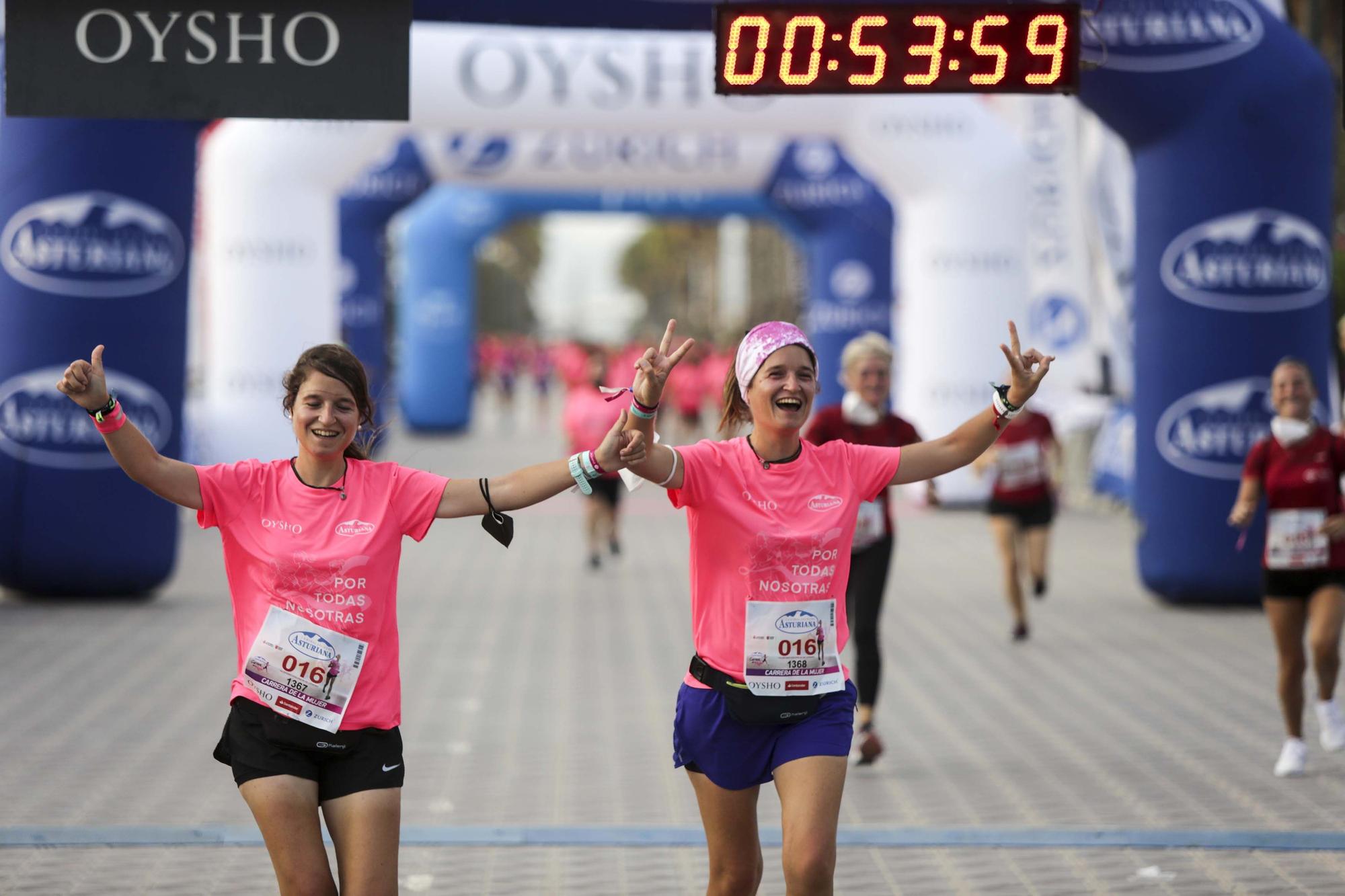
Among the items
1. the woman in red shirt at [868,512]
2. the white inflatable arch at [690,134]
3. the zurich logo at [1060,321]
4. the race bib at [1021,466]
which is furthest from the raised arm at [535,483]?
the zurich logo at [1060,321]

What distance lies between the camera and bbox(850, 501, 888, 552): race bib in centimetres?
731

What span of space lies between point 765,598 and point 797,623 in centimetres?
10

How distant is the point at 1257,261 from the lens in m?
11.0

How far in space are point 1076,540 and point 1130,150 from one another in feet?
18.6

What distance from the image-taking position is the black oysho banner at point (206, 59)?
5867mm

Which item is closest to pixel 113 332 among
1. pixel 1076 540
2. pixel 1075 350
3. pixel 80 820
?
pixel 80 820

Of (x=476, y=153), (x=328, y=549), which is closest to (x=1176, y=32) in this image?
(x=328, y=549)

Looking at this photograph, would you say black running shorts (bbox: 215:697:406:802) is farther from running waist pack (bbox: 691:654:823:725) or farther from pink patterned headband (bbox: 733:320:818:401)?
pink patterned headband (bbox: 733:320:818:401)

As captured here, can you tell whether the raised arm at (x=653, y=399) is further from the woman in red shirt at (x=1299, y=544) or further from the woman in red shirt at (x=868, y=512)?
the woman in red shirt at (x=1299, y=544)

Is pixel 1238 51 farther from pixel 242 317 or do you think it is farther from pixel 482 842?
pixel 242 317

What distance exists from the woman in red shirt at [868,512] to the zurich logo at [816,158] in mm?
16094

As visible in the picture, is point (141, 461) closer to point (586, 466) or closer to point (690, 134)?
point (586, 466)

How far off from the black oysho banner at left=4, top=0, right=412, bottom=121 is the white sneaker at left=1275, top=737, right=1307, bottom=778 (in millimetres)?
4298

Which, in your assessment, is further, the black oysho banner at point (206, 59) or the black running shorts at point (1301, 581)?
the black running shorts at point (1301, 581)
